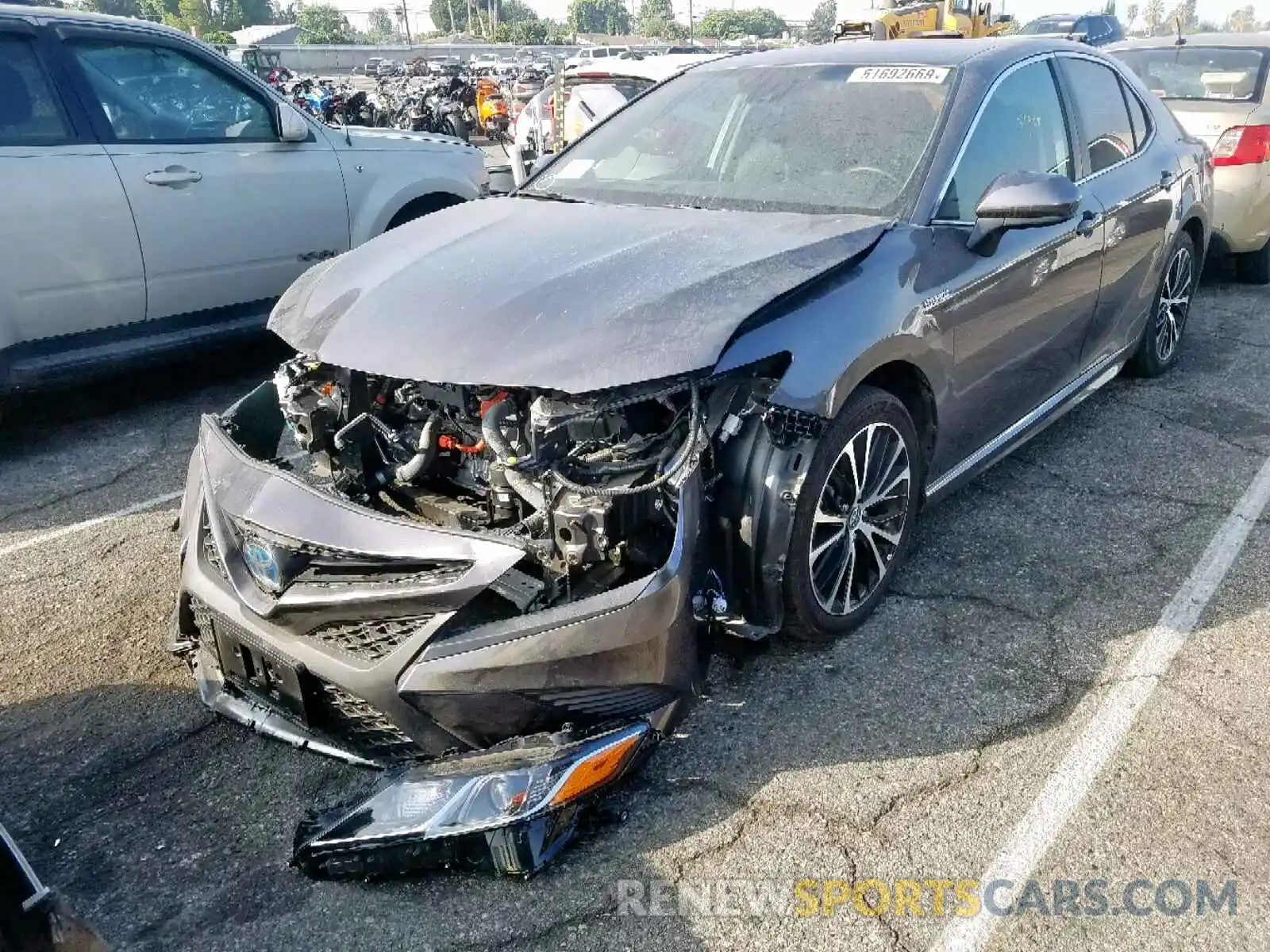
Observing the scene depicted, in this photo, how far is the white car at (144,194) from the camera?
4770mm

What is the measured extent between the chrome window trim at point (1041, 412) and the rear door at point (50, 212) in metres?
4.03

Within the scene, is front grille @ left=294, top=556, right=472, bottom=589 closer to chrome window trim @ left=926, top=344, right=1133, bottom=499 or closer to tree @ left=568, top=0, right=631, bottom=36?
chrome window trim @ left=926, top=344, right=1133, bottom=499

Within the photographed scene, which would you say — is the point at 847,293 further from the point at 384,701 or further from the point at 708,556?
the point at 384,701

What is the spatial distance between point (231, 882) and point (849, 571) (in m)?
1.89

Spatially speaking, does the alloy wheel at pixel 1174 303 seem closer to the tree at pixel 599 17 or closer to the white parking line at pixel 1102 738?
the white parking line at pixel 1102 738

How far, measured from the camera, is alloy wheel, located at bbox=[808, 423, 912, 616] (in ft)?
9.76

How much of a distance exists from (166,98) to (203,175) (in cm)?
46

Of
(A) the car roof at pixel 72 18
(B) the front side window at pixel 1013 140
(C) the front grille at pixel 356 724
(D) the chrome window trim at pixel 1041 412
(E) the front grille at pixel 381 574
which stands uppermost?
(A) the car roof at pixel 72 18

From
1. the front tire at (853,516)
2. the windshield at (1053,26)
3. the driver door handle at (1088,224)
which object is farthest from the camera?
the windshield at (1053,26)

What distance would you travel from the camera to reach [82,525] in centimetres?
419

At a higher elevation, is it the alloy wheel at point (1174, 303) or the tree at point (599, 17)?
the alloy wheel at point (1174, 303)

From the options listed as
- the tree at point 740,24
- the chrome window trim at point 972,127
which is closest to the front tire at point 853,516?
the chrome window trim at point 972,127

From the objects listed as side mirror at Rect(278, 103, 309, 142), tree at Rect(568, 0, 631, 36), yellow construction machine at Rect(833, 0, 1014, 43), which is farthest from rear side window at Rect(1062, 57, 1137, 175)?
tree at Rect(568, 0, 631, 36)

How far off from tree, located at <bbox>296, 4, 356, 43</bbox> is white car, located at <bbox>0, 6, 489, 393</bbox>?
7410 centimetres
